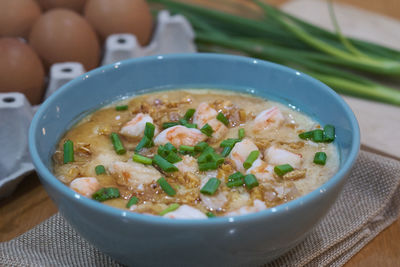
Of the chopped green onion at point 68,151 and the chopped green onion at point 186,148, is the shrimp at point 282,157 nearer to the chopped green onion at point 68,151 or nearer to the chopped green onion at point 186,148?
the chopped green onion at point 186,148

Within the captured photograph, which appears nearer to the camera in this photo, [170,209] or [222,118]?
[170,209]

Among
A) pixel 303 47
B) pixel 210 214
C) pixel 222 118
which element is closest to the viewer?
pixel 210 214

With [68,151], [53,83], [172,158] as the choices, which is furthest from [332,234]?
[53,83]

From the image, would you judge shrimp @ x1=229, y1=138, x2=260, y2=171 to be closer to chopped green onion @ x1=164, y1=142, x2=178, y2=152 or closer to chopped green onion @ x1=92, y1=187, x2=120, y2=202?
chopped green onion @ x1=164, y1=142, x2=178, y2=152

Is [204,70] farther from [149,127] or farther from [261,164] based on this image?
[261,164]

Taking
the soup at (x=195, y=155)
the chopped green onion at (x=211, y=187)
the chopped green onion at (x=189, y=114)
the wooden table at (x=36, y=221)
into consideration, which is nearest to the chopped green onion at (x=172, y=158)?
the soup at (x=195, y=155)

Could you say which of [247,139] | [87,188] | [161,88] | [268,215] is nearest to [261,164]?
[247,139]

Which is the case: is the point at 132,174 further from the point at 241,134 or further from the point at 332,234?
the point at 332,234
